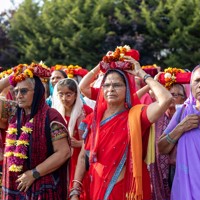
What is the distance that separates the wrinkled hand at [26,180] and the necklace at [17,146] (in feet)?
0.22

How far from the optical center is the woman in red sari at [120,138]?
4078mm

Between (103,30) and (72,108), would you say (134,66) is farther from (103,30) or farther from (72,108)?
(103,30)

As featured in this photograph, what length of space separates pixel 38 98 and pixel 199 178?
154 centimetres

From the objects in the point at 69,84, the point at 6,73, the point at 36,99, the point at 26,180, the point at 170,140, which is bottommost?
the point at 26,180

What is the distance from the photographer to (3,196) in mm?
4523

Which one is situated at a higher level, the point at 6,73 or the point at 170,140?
the point at 6,73

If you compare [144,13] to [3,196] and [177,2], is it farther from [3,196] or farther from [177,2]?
[3,196]

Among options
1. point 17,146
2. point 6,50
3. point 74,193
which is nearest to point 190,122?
point 74,193

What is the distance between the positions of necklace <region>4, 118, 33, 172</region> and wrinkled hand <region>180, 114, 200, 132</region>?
4.24 ft

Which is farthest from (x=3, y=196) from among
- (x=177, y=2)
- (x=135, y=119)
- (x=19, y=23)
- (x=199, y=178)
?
(x=19, y=23)

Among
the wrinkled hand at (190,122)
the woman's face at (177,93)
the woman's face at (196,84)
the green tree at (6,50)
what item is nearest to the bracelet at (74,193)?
the wrinkled hand at (190,122)

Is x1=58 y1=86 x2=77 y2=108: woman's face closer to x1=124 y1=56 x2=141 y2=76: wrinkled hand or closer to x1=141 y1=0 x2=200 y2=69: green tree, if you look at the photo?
x1=124 y1=56 x2=141 y2=76: wrinkled hand

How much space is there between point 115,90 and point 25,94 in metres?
0.81

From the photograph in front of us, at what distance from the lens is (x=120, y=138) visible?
4.17 meters
